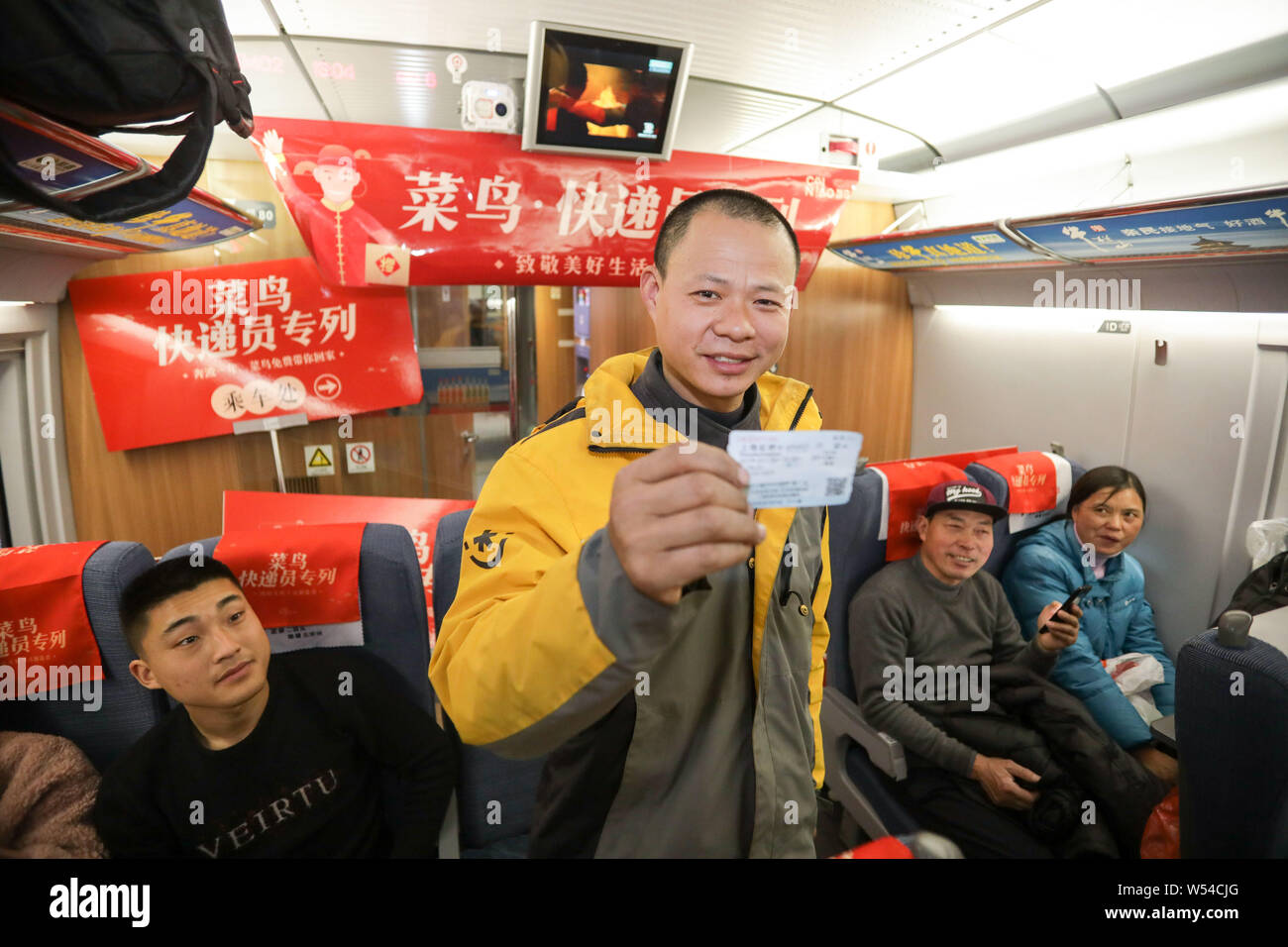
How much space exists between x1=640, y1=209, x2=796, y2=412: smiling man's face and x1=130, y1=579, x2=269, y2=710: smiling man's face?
53.7 inches

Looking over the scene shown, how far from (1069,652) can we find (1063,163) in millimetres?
2425

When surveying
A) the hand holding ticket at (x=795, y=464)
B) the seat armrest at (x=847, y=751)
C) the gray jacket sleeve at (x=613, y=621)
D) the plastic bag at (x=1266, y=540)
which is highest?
the hand holding ticket at (x=795, y=464)

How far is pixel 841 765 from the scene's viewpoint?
2.43m

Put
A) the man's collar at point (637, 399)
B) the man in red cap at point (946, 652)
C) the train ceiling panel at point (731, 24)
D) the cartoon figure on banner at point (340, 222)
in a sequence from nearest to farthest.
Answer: the man's collar at point (637, 399)
the man in red cap at point (946, 652)
the train ceiling panel at point (731, 24)
the cartoon figure on banner at point (340, 222)

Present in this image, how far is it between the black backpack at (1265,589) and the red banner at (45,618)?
4.25 metres

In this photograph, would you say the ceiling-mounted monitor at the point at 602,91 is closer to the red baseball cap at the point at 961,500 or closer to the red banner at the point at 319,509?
the red banner at the point at 319,509

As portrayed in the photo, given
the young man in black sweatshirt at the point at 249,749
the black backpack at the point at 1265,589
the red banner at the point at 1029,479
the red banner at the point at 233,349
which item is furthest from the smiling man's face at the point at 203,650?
the black backpack at the point at 1265,589

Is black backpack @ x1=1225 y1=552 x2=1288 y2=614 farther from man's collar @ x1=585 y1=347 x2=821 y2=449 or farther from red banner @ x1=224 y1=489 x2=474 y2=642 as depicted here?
red banner @ x1=224 y1=489 x2=474 y2=642

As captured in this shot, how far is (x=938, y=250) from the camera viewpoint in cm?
357

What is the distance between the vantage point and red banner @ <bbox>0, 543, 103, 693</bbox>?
1.59m

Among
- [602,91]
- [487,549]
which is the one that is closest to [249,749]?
[487,549]

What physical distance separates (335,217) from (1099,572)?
13.7ft

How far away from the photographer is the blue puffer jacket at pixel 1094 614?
8.43ft

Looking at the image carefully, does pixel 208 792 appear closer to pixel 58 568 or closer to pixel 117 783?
pixel 117 783
